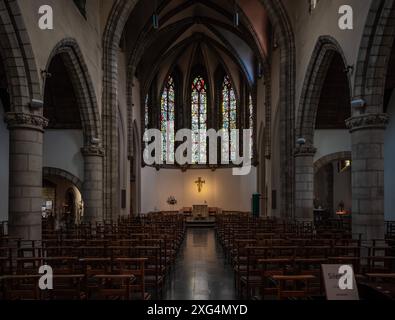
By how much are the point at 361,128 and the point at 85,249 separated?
7698 mm

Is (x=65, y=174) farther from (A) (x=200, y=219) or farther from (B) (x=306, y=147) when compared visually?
(A) (x=200, y=219)

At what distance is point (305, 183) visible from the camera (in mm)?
19188

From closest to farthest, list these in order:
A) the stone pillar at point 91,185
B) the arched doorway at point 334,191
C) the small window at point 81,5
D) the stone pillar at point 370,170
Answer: the stone pillar at point 370,170
the small window at point 81,5
the stone pillar at point 91,185
the arched doorway at point 334,191

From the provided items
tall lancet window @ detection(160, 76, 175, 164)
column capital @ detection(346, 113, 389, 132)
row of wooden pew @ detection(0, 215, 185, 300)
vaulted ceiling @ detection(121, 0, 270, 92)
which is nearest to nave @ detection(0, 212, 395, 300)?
row of wooden pew @ detection(0, 215, 185, 300)

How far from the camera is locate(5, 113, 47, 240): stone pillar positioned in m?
11.7

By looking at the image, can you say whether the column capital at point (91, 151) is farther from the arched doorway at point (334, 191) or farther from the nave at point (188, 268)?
the arched doorway at point (334, 191)

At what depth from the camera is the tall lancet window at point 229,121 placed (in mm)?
37438

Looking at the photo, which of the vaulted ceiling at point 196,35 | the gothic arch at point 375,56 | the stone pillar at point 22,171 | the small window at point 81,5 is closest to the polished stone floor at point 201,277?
the stone pillar at point 22,171

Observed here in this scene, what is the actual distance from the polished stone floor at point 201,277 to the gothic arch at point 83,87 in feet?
21.3

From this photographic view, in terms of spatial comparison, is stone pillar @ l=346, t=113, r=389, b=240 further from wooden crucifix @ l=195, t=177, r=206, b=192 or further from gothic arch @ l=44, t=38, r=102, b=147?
wooden crucifix @ l=195, t=177, r=206, b=192

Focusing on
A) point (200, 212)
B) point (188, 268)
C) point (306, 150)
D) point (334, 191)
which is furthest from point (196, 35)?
point (188, 268)

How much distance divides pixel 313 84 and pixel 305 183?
433 centimetres

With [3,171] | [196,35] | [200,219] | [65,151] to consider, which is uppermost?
[196,35]
